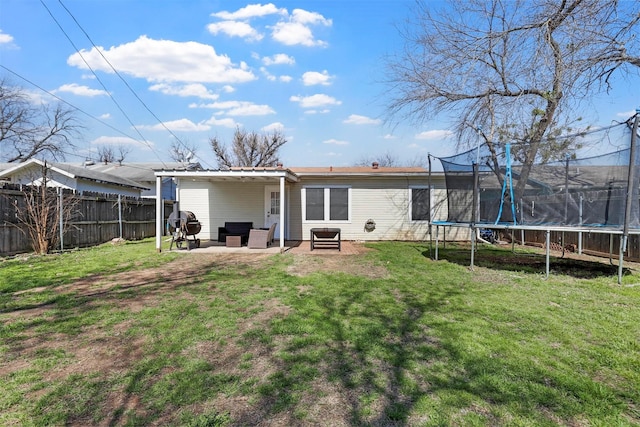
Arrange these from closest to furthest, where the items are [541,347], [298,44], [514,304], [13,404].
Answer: [13,404], [541,347], [514,304], [298,44]

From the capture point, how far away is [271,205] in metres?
12.2

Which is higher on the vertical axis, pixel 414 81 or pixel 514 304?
pixel 414 81

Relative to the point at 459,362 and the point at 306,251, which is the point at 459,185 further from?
the point at 459,362

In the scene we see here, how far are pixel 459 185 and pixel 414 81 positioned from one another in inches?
187

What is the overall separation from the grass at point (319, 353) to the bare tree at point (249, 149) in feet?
88.7

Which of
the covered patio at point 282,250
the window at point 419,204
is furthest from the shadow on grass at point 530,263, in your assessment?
the window at point 419,204

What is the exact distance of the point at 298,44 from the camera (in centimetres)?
1319

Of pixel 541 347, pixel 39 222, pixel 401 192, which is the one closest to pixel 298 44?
pixel 401 192

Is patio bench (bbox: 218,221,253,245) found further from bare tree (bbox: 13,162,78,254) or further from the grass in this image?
the grass

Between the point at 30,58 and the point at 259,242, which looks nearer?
the point at 259,242

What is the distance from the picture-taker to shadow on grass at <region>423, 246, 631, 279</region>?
6.95m

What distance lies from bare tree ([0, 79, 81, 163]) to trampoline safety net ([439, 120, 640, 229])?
34546mm

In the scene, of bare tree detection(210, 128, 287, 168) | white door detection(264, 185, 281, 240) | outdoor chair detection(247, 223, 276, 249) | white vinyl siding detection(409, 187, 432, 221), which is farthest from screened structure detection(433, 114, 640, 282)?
bare tree detection(210, 128, 287, 168)

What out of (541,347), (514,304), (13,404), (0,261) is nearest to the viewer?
(13,404)
